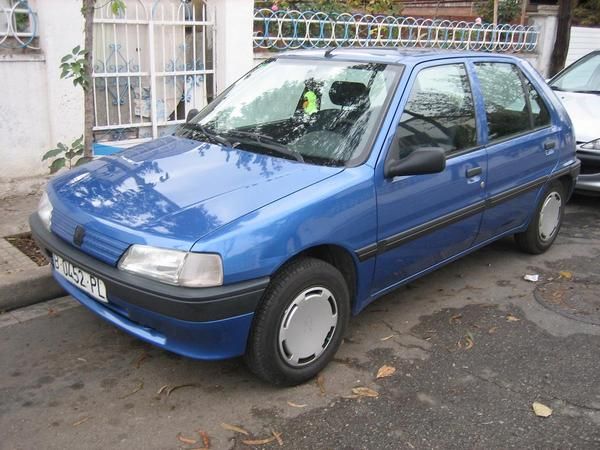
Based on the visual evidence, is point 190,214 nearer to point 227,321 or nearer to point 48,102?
point 227,321

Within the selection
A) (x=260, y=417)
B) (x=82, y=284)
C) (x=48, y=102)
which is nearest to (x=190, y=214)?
(x=82, y=284)

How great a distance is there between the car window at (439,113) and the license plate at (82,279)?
1.74 metres

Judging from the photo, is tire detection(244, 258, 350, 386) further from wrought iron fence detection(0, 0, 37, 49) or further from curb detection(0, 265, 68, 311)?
wrought iron fence detection(0, 0, 37, 49)

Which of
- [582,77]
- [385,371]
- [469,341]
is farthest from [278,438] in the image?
[582,77]

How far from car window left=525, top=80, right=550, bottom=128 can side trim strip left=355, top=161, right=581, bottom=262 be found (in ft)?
1.38

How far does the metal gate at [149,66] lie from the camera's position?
20.4ft

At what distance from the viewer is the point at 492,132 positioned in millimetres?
4129

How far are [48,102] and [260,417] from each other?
4.17 m

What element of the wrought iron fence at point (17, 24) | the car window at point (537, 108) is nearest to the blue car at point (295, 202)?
the car window at point (537, 108)

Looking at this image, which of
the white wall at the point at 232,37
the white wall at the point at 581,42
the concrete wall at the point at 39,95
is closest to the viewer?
the concrete wall at the point at 39,95

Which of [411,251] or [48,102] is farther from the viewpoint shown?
[48,102]

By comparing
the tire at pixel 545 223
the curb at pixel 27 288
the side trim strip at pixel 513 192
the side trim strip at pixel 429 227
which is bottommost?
the curb at pixel 27 288

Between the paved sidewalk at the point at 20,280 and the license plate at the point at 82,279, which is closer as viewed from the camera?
Answer: the license plate at the point at 82,279

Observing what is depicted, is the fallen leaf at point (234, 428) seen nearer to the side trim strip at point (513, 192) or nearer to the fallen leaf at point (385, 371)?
the fallen leaf at point (385, 371)
